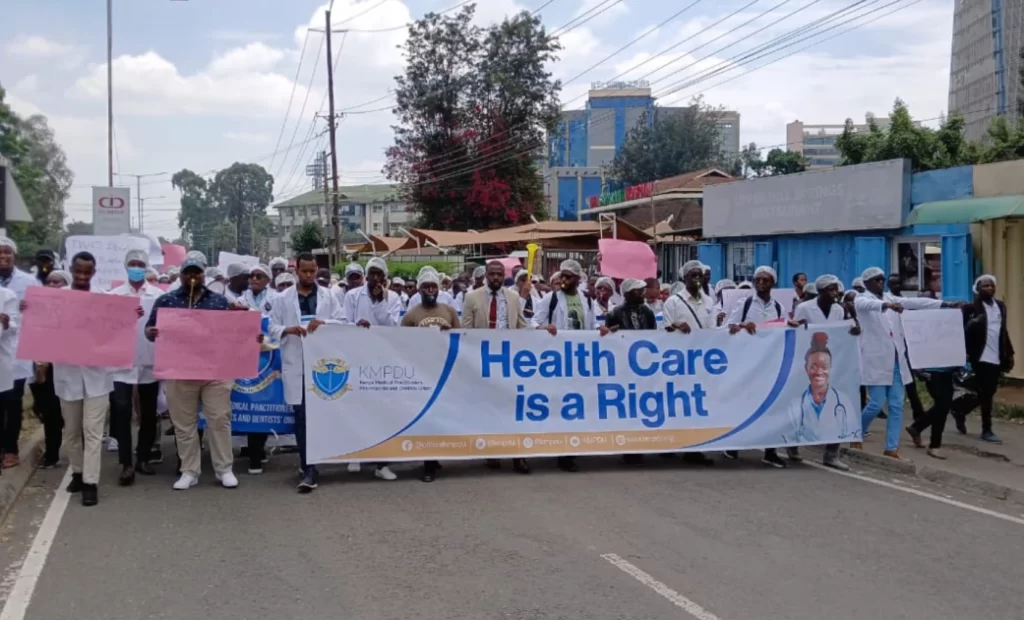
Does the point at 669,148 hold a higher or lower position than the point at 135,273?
higher

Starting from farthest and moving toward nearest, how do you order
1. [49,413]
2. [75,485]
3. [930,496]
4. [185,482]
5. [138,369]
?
1. [49,413]
2. [138,369]
3. [930,496]
4. [185,482]
5. [75,485]

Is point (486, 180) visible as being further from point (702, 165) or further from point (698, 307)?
point (698, 307)

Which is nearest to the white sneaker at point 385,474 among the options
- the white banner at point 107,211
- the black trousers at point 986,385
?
the black trousers at point 986,385

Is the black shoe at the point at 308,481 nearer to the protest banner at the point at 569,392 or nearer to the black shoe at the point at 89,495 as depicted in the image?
the protest banner at the point at 569,392

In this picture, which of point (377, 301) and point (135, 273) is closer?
point (135, 273)

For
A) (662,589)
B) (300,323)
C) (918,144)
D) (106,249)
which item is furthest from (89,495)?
(918,144)

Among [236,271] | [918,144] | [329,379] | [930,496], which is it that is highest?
[918,144]

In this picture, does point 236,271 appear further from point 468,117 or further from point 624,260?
point 468,117

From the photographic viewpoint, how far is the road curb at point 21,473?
27.2 ft

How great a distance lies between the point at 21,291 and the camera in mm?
9906

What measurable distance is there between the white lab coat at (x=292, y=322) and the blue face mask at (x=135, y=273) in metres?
1.39

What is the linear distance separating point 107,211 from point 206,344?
14.8 meters

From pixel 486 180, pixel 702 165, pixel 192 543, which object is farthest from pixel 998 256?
pixel 702 165

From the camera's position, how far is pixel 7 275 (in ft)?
32.2
